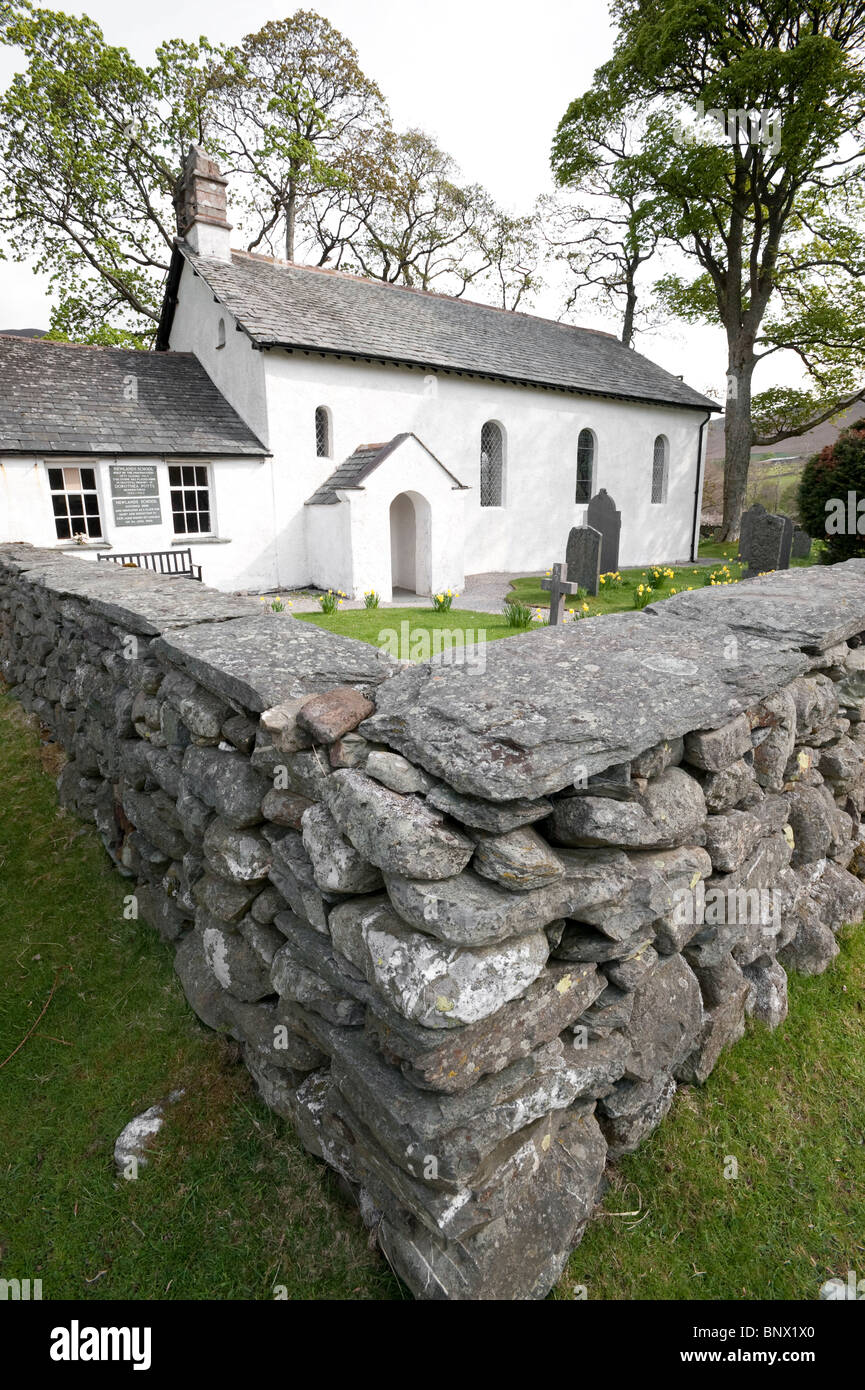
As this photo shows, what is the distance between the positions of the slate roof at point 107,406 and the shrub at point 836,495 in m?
11.1

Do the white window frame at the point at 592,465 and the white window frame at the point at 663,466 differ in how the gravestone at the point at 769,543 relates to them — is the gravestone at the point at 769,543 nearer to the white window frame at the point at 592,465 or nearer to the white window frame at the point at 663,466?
the white window frame at the point at 592,465

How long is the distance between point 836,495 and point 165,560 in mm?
13050

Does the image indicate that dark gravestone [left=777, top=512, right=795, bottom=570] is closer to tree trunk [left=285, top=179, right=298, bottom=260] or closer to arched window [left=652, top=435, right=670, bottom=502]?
arched window [left=652, top=435, right=670, bottom=502]

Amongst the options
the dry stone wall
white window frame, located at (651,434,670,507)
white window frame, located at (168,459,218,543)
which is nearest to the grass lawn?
the dry stone wall

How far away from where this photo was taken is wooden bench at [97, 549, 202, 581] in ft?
45.1

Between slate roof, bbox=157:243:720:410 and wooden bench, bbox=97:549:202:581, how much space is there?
4587 mm

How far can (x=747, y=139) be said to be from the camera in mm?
21453

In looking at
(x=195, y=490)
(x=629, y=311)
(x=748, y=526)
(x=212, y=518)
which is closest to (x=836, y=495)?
(x=748, y=526)

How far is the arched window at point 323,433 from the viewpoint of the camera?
15781mm

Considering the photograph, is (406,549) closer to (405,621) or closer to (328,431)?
(328,431)

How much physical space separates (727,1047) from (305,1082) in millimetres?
1865

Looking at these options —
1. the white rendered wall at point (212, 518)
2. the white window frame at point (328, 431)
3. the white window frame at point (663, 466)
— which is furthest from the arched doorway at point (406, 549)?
the white window frame at point (663, 466)

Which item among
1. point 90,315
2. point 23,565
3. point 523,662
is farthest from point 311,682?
point 90,315

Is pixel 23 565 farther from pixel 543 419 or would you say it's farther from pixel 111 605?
pixel 543 419
